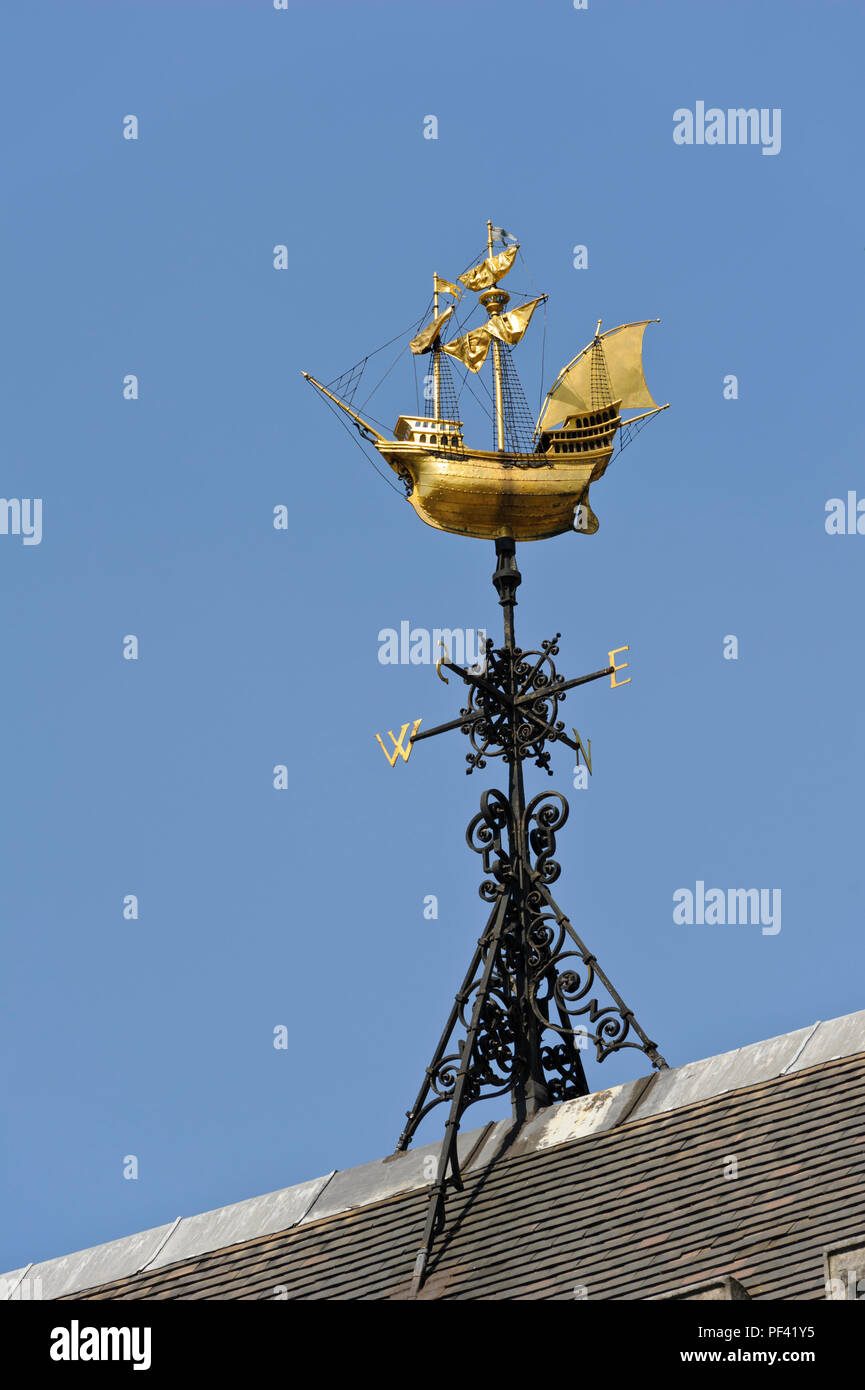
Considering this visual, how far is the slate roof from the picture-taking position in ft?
62.7

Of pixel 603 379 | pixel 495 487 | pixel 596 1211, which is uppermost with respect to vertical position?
pixel 603 379

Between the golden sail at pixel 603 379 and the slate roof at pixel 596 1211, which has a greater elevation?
the golden sail at pixel 603 379

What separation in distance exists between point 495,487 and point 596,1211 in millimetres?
6636

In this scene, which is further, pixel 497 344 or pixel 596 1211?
pixel 497 344

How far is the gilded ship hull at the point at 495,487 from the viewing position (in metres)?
24.4

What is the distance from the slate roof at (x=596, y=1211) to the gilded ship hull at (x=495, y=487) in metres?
5.16

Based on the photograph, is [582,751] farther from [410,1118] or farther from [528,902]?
[410,1118]

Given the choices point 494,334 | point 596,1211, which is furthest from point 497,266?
point 596,1211

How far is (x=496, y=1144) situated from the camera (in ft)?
72.8

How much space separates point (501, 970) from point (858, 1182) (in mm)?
4551

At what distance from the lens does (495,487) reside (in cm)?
2434

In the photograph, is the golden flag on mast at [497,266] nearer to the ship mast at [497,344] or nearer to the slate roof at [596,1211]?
the ship mast at [497,344]

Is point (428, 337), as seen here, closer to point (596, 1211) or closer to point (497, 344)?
point (497, 344)
